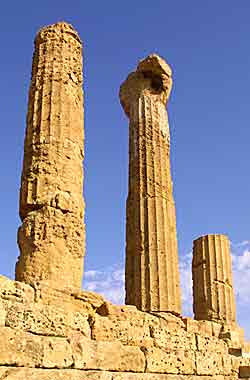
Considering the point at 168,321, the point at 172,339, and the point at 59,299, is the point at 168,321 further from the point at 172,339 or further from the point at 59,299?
the point at 59,299

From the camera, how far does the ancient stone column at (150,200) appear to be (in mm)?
16531

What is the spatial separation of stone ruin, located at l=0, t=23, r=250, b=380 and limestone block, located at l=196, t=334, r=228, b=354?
2 cm

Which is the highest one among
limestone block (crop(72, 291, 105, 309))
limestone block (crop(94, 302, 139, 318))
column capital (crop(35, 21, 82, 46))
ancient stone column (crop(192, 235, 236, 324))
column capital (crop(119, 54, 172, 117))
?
column capital (crop(119, 54, 172, 117))

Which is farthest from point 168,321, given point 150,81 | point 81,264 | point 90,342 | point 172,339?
point 150,81

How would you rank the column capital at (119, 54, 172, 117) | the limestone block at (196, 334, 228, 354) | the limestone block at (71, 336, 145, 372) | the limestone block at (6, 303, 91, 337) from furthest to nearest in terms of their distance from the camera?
the column capital at (119, 54, 172, 117), the limestone block at (196, 334, 228, 354), the limestone block at (71, 336, 145, 372), the limestone block at (6, 303, 91, 337)

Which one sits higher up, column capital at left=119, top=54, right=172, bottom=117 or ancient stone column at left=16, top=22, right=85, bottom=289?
column capital at left=119, top=54, right=172, bottom=117

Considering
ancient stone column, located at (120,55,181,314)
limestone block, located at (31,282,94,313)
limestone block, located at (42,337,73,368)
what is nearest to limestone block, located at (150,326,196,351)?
limestone block, located at (31,282,94,313)

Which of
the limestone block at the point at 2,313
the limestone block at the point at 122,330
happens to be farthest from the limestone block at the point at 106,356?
the limestone block at the point at 2,313

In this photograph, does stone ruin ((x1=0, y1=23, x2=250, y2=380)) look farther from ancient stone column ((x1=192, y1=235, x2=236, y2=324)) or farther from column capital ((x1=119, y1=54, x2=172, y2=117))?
ancient stone column ((x1=192, y1=235, x2=236, y2=324))

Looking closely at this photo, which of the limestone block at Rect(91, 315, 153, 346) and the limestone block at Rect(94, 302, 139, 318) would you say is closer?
the limestone block at Rect(91, 315, 153, 346)

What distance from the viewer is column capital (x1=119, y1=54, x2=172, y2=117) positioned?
20016 millimetres

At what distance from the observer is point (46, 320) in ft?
29.4

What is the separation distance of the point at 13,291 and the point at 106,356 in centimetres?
198

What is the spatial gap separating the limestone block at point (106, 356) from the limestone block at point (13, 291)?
1.03 metres
